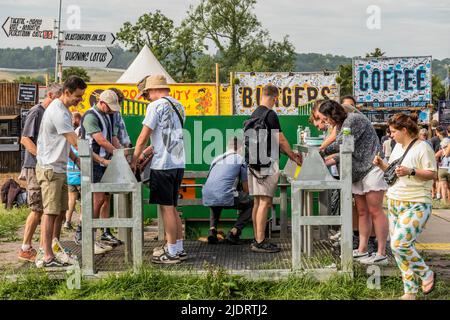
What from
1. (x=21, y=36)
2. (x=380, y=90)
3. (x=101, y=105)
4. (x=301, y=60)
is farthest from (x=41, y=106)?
(x=301, y=60)

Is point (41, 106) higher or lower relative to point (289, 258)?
higher

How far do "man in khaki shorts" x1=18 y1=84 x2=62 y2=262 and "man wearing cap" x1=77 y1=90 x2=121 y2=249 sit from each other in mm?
453

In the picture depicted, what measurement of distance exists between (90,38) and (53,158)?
286 inches

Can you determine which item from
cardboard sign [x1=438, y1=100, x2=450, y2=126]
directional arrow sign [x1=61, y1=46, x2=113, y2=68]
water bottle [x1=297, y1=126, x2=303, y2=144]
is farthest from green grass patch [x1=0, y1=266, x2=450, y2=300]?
cardboard sign [x1=438, y1=100, x2=450, y2=126]

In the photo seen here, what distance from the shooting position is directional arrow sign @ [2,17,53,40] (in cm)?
1389

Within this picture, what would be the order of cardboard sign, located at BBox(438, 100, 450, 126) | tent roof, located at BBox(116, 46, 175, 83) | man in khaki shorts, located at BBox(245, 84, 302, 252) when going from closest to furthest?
man in khaki shorts, located at BBox(245, 84, 302, 252), tent roof, located at BBox(116, 46, 175, 83), cardboard sign, located at BBox(438, 100, 450, 126)

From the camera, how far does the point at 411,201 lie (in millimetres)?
5504

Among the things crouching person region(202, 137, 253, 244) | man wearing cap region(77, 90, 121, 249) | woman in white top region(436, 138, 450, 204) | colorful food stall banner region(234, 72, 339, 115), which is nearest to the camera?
man wearing cap region(77, 90, 121, 249)

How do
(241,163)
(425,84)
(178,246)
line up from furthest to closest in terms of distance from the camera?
(425,84) < (241,163) < (178,246)

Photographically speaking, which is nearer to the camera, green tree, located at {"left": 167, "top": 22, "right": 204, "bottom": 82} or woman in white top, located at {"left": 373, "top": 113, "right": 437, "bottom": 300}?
woman in white top, located at {"left": 373, "top": 113, "right": 437, "bottom": 300}

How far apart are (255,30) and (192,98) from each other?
43.8m

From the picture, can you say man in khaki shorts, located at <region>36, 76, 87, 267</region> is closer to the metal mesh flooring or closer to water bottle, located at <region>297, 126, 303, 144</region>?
the metal mesh flooring

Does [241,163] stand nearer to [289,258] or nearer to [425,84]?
[289,258]

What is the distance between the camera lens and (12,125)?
103 ft
